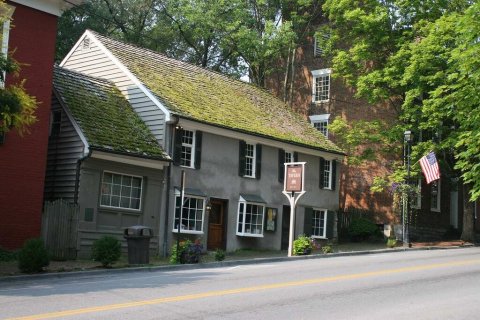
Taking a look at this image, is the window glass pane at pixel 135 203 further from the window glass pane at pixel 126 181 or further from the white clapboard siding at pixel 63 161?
the white clapboard siding at pixel 63 161

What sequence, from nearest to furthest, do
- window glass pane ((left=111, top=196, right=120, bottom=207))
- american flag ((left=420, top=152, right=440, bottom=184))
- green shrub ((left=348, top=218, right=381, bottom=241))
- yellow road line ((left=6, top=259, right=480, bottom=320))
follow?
yellow road line ((left=6, top=259, right=480, bottom=320)) → window glass pane ((left=111, top=196, right=120, bottom=207)) → american flag ((left=420, top=152, right=440, bottom=184)) → green shrub ((left=348, top=218, right=381, bottom=241))

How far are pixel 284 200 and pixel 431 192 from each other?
11187mm

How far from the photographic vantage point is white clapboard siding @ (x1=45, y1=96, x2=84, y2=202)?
19953 mm

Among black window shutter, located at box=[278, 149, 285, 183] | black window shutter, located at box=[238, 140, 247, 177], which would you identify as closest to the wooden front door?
black window shutter, located at box=[238, 140, 247, 177]

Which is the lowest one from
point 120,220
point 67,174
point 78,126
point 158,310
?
point 158,310

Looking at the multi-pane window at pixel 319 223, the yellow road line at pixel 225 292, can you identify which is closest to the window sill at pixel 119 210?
the yellow road line at pixel 225 292

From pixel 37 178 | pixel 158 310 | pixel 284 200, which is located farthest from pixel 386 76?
pixel 158 310

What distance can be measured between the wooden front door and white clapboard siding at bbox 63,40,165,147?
3.80 meters

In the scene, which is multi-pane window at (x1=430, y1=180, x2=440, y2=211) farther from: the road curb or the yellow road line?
the yellow road line

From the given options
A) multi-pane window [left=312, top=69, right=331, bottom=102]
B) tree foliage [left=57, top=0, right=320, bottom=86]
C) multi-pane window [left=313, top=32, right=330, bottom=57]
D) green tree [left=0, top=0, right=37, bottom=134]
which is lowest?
green tree [left=0, top=0, right=37, bottom=134]

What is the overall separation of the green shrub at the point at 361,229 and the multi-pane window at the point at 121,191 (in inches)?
529

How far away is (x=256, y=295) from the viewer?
35.7ft

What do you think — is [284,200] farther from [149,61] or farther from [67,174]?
[67,174]

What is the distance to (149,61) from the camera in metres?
26.2
